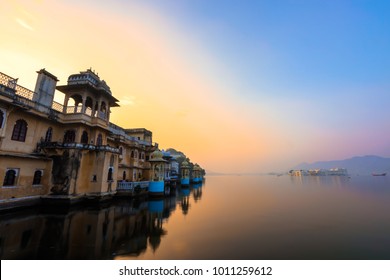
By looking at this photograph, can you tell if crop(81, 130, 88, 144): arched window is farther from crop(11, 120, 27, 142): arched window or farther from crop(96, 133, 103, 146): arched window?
crop(11, 120, 27, 142): arched window

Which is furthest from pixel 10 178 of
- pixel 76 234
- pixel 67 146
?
pixel 76 234

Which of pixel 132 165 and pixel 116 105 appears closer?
pixel 116 105

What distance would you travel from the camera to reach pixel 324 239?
A: 11.2 m

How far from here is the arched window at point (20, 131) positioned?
1590 cm

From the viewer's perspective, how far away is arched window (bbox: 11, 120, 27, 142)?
15904 millimetres

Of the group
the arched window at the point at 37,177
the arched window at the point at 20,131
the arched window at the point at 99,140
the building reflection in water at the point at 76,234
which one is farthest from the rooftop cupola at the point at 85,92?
the building reflection in water at the point at 76,234

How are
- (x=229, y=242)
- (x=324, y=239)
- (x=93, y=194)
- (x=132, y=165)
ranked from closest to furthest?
(x=229, y=242)
(x=324, y=239)
(x=93, y=194)
(x=132, y=165)

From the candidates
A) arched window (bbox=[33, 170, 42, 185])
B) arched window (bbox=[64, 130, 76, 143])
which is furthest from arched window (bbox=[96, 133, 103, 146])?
arched window (bbox=[33, 170, 42, 185])

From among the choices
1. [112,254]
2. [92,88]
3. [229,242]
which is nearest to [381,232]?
[229,242]

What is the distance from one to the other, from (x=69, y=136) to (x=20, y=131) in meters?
4.24

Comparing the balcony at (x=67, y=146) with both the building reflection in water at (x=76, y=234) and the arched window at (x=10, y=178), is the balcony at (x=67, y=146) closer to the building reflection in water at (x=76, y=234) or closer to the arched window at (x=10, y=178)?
the arched window at (x=10, y=178)

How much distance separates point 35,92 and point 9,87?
3.22m

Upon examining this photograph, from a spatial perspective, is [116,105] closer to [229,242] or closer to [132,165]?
[132,165]

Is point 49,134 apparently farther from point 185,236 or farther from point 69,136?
point 185,236
